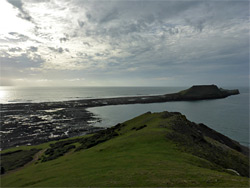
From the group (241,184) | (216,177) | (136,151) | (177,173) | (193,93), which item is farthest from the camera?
(193,93)

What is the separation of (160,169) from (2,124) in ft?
272

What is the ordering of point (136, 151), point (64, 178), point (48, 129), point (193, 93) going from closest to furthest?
point (64, 178) < point (136, 151) < point (48, 129) < point (193, 93)

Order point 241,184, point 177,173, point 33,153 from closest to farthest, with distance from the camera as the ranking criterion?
point 241,184 → point 177,173 → point 33,153

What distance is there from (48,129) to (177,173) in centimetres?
6443

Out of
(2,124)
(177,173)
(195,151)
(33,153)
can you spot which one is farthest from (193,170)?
(2,124)

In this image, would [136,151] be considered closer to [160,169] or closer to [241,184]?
[160,169]

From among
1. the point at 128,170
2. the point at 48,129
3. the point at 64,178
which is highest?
the point at 128,170

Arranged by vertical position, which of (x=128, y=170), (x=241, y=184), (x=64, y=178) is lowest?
(x=64, y=178)

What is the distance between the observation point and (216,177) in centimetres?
1240

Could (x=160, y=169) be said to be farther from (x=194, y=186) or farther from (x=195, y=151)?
(x=195, y=151)

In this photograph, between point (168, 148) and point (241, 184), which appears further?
point (168, 148)

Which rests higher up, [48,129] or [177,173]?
[177,173]

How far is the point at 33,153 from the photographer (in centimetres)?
3766

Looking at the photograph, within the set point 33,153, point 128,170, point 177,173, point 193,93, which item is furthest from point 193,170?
point 193,93
